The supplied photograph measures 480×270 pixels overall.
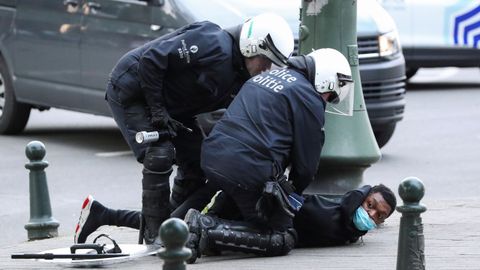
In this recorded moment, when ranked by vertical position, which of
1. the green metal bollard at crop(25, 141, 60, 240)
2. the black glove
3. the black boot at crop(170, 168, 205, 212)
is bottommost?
the green metal bollard at crop(25, 141, 60, 240)

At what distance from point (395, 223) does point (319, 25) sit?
145 centimetres

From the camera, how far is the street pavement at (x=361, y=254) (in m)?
6.82

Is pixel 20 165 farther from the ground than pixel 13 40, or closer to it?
closer to it

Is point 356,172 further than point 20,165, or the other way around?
point 20,165

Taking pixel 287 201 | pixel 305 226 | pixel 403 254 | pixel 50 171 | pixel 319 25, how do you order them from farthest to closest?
pixel 50 171 → pixel 319 25 → pixel 305 226 → pixel 287 201 → pixel 403 254

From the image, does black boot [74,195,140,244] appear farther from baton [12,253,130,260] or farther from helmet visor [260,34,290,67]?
helmet visor [260,34,290,67]

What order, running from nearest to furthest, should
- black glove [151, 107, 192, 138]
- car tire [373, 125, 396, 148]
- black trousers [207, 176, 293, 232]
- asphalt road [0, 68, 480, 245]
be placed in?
black trousers [207, 176, 293, 232] → black glove [151, 107, 192, 138] → asphalt road [0, 68, 480, 245] → car tire [373, 125, 396, 148]

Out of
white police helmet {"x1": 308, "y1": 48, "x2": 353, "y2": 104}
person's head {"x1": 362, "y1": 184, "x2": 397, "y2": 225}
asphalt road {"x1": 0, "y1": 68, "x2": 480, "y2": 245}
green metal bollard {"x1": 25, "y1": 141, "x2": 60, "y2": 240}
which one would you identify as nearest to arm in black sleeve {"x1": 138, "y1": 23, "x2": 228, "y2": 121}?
white police helmet {"x1": 308, "y1": 48, "x2": 353, "y2": 104}

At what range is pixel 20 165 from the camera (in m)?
11.7

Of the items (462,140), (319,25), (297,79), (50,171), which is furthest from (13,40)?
(297,79)

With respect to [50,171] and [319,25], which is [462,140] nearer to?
[50,171]

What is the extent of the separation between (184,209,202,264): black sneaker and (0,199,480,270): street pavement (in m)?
0.06

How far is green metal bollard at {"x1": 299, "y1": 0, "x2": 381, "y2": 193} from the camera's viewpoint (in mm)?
8070

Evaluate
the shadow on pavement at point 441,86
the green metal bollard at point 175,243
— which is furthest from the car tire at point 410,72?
the green metal bollard at point 175,243
